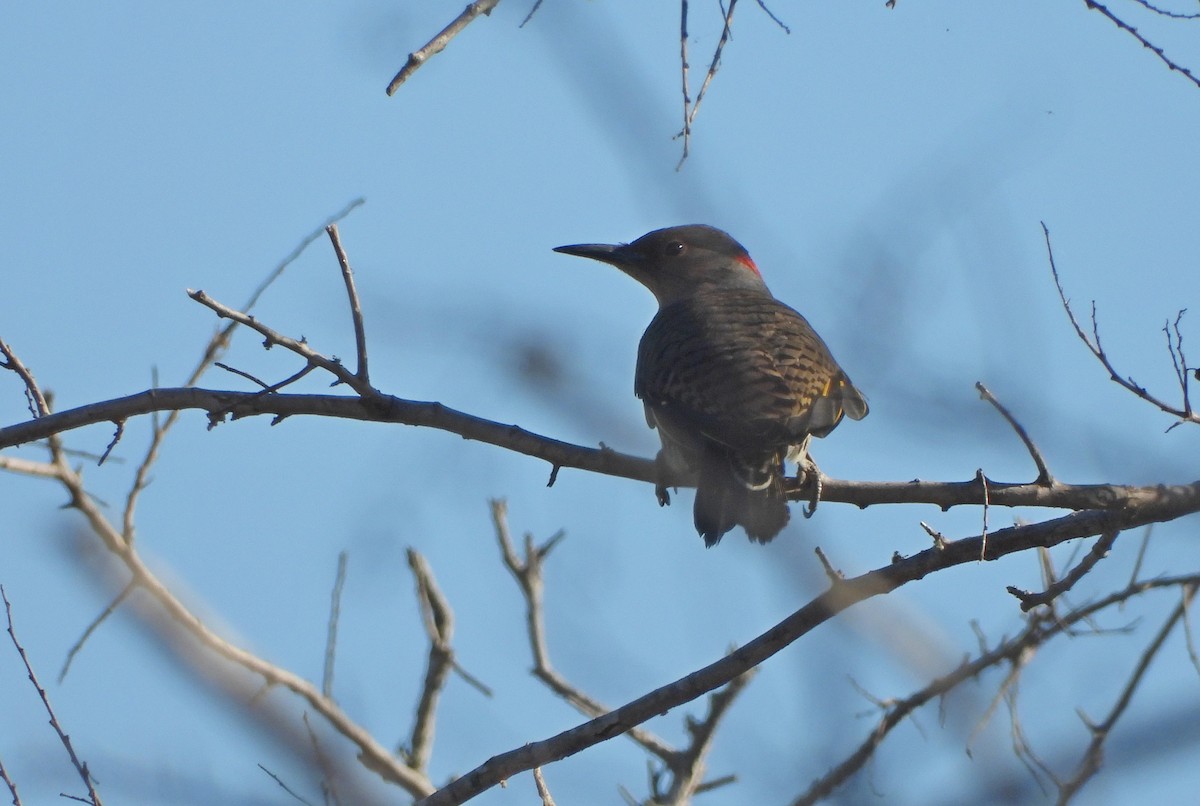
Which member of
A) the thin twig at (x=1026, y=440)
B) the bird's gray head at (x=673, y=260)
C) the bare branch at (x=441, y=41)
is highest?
the bird's gray head at (x=673, y=260)

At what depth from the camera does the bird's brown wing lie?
19.4 feet

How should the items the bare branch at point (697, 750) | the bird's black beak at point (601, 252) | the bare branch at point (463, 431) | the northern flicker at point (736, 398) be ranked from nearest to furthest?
the bare branch at point (463, 431) → the northern flicker at point (736, 398) → the bare branch at point (697, 750) → the bird's black beak at point (601, 252)

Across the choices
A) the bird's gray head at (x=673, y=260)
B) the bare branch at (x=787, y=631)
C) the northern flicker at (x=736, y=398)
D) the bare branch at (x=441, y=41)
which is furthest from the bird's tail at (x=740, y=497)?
the bird's gray head at (x=673, y=260)

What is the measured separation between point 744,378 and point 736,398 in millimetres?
195

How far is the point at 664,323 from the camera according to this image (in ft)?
25.2

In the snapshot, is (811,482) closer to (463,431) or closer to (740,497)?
(740,497)

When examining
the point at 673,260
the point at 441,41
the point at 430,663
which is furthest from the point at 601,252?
the point at 441,41

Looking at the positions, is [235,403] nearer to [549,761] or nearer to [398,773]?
[549,761]

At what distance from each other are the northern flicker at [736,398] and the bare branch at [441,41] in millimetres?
2132

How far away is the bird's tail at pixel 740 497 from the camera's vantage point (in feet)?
18.1

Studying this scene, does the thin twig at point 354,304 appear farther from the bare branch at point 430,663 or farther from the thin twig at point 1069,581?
the bare branch at point 430,663

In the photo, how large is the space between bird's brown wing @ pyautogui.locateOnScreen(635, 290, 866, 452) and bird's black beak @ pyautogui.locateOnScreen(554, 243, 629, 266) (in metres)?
1.19

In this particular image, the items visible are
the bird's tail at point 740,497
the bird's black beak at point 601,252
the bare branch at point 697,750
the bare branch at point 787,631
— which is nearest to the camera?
the bare branch at point 787,631

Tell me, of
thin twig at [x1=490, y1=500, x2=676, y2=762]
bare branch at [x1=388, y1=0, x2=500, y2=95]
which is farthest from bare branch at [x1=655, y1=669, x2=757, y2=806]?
bare branch at [x1=388, y1=0, x2=500, y2=95]
